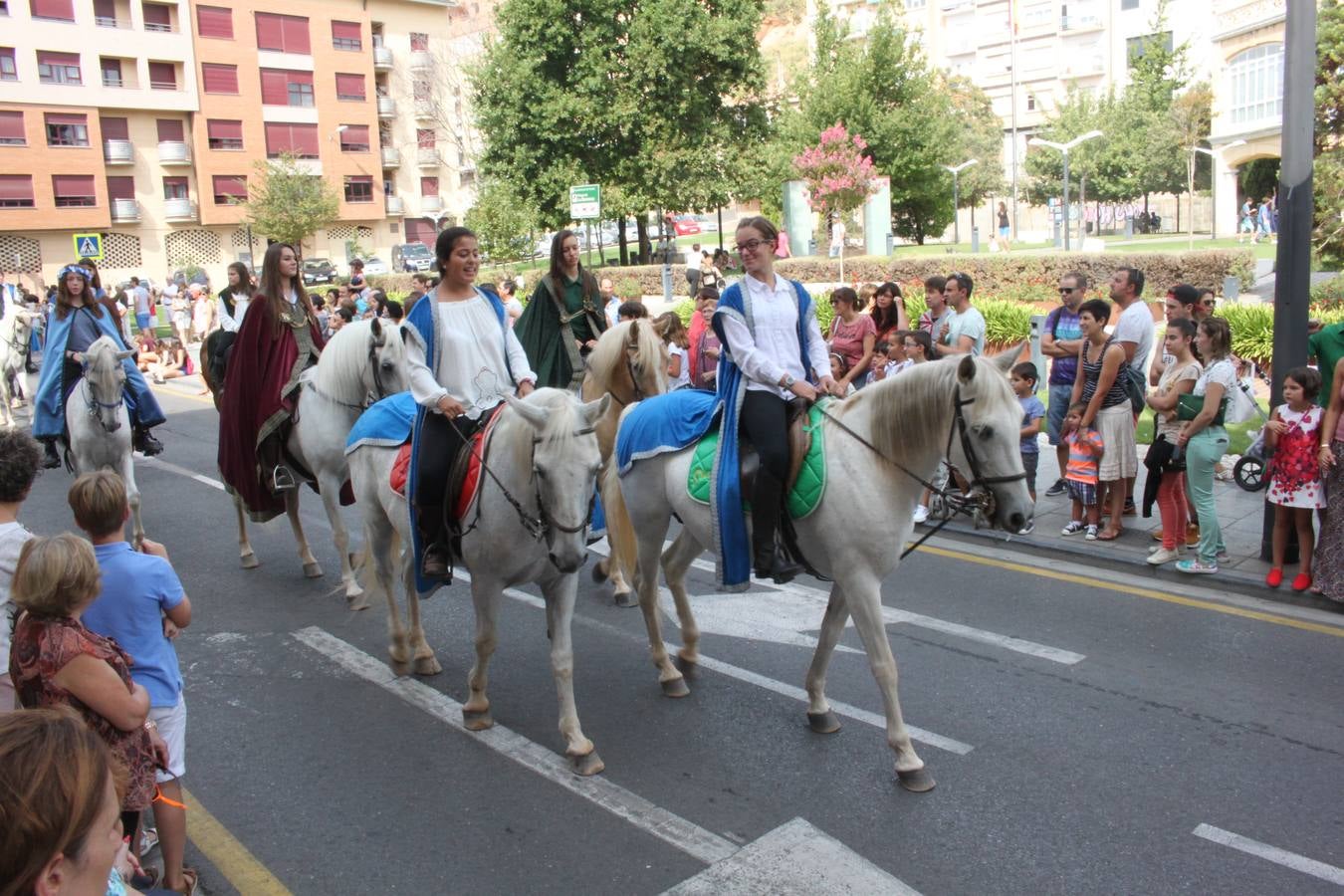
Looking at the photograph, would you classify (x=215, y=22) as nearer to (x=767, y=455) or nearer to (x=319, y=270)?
(x=319, y=270)

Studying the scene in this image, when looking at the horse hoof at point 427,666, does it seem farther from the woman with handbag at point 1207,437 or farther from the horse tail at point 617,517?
the woman with handbag at point 1207,437

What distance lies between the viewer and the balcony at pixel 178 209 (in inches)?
2227

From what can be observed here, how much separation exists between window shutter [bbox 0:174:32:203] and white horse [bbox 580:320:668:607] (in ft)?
184

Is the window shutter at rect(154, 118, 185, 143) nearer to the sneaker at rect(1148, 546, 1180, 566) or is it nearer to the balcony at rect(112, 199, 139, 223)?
the balcony at rect(112, 199, 139, 223)

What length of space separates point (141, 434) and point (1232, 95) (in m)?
54.6

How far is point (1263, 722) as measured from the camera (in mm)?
5566

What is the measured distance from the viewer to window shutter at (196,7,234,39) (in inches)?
2196

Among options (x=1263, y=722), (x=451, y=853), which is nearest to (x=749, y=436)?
(x=451, y=853)

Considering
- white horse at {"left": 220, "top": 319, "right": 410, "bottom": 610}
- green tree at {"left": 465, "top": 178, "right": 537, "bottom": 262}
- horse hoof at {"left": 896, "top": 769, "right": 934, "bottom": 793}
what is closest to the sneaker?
horse hoof at {"left": 896, "top": 769, "right": 934, "bottom": 793}

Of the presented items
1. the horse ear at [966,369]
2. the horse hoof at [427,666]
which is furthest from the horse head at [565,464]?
the horse hoof at [427,666]

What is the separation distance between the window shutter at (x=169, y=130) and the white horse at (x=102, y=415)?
54503 millimetres

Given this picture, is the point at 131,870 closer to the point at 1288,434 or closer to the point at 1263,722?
the point at 1263,722

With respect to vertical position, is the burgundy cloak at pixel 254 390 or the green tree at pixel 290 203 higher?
the green tree at pixel 290 203

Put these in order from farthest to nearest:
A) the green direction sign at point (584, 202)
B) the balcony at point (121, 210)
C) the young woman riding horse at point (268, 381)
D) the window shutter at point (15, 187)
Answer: the balcony at point (121, 210)
the window shutter at point (15, 187)
the green direction sign at point (584, 202)
the young woman riding horse at point (268, 381)
